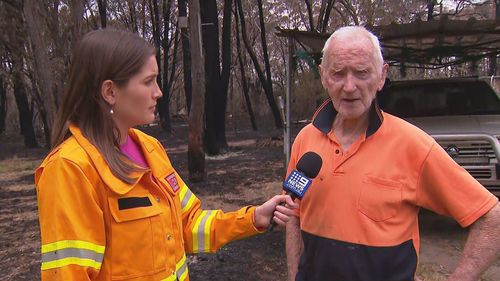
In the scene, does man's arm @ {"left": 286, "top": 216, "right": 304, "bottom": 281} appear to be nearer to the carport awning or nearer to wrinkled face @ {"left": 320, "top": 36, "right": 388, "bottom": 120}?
wrinkled face @ {"left": 320, "top": 36, "right": 388, "bottom": 120}

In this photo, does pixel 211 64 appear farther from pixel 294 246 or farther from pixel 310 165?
pixel 310 165

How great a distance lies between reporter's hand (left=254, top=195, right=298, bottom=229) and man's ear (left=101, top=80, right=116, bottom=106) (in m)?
0.75

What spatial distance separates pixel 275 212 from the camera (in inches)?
77.2

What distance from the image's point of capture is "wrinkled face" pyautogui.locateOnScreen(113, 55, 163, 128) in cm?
178

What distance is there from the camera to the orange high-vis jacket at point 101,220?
1.55 meters

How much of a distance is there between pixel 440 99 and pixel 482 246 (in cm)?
585

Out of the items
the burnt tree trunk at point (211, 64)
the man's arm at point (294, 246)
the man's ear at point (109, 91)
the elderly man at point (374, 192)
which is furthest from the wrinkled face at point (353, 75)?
the burnt tree trunk at point (211, 64)

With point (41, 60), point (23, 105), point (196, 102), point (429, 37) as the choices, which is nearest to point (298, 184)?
point (429, 37)

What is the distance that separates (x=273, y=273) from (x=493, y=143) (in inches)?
105

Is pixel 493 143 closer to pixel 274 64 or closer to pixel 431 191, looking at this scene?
pixel 431 191

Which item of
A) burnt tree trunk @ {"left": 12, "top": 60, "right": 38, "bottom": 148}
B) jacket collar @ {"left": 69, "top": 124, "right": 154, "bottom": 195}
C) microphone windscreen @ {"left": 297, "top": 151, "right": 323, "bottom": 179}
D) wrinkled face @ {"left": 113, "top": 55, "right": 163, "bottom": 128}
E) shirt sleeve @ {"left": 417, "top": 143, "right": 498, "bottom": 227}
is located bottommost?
burnt tree trunk @ {"left": 12, "top": 60, "right": 38, "bottom": 148}

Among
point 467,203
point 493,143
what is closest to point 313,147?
point 467,203

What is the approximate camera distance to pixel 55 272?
1.54 meters

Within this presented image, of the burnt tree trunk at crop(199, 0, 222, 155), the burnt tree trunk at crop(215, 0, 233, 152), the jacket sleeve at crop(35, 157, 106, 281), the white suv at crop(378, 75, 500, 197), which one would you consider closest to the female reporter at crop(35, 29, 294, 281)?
the jacket sleeve at crop(35, 157, 106, 281)
